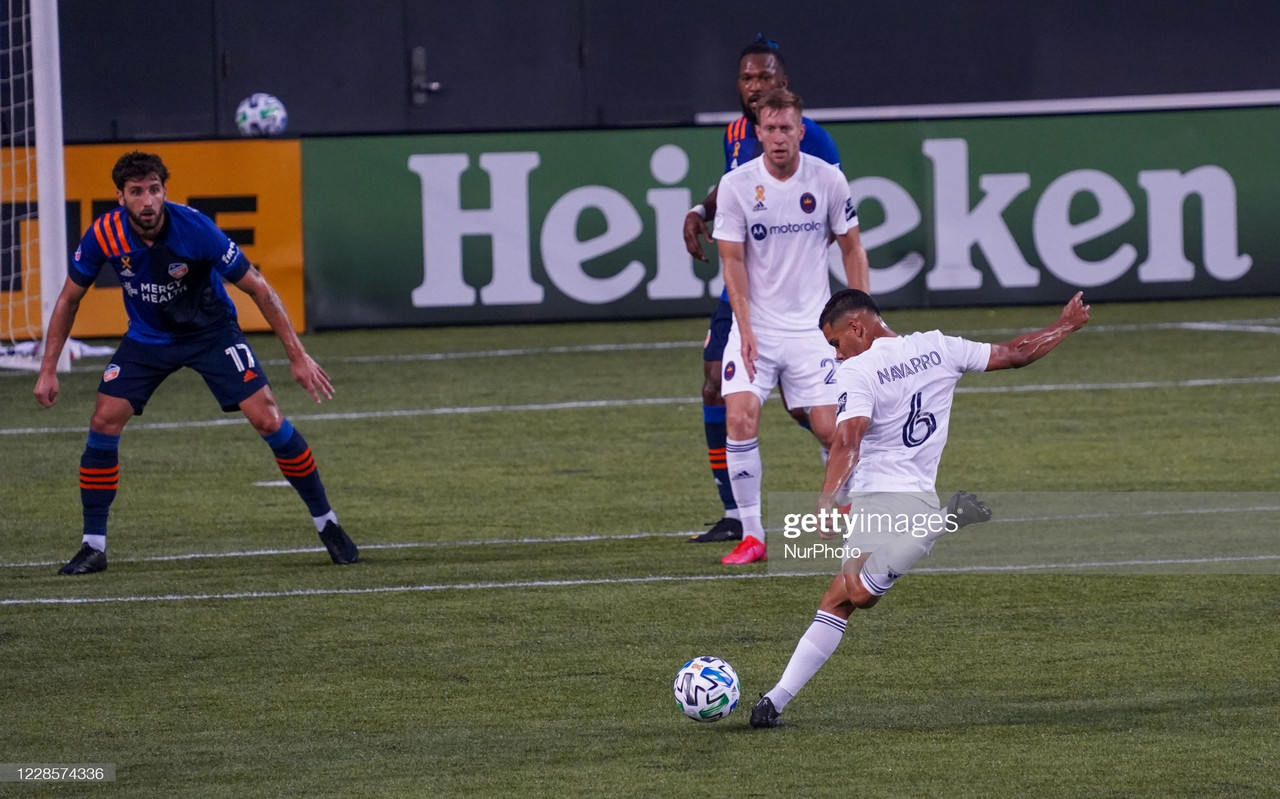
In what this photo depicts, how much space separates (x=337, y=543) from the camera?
9211mm

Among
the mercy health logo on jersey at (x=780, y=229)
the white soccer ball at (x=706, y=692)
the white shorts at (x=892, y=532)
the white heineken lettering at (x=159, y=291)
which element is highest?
the mercy health logo on jersey at (x=780, y=229)

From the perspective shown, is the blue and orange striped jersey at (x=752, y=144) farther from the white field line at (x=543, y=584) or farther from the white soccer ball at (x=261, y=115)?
the white soccer ball at (x=261, y=115)

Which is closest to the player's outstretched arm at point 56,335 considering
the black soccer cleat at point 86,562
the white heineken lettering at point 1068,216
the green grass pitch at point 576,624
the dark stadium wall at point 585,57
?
the black soccer cleat at point 86,562

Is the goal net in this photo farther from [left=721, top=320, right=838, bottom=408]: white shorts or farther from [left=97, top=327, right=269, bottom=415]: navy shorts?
[left=721, top=320, right=838, bottom=408]: white shorts

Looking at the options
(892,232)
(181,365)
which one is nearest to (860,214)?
(892,232)

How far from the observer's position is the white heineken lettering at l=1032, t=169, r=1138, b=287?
18.5m

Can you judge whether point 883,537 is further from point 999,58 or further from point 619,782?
point 999,58

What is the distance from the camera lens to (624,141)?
59.9ft

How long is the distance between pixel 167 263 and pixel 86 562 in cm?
144

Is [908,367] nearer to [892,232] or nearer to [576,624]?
[576,624]

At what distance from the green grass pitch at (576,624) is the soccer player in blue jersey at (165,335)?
439 millimetres

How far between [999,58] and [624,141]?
28.2 feet

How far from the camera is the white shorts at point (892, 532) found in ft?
20.5

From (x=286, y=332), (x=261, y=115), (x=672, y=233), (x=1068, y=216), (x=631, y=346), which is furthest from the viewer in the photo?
(x=261, y=115)
